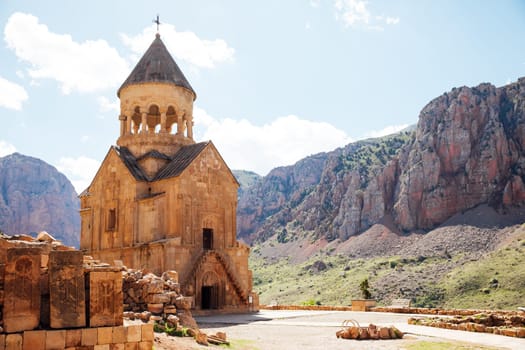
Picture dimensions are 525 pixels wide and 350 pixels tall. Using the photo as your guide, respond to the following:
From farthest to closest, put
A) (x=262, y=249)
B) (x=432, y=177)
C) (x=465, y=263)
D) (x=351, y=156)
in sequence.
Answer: (x=351, y=156) → (x=262, y=249) → (x=432, y=177) → (x=465, y=263)

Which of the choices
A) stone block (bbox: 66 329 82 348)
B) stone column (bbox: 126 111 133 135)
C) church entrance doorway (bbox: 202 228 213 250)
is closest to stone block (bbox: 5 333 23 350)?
stone block (bbox: 66 329 82 348)

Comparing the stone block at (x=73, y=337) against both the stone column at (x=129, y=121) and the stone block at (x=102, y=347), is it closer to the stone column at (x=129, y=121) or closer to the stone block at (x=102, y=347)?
the stone block at (x=102, y=347)

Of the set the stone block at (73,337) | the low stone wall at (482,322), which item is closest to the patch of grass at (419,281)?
the low stone wall at (482,322)

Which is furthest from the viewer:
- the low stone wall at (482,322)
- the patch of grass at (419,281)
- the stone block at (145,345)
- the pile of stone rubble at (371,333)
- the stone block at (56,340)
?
the patch of grass at (419,281)

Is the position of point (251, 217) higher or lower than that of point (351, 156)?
lower

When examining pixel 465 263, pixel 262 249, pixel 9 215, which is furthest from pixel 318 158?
pixel 465 263

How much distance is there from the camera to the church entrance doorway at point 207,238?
93.5 ft

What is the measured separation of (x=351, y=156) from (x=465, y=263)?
58832 millimetres

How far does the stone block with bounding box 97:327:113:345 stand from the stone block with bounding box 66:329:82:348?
1.13 ft

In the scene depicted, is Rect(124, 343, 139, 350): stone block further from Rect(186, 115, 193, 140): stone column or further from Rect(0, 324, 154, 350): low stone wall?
Rect(186, 115, 193, 140): stone column

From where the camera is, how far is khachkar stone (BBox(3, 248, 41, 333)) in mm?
9242

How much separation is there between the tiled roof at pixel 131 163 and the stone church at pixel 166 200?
0.18 feet

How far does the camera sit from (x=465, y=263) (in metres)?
64.8

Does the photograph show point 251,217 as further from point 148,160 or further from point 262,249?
point 148,160
